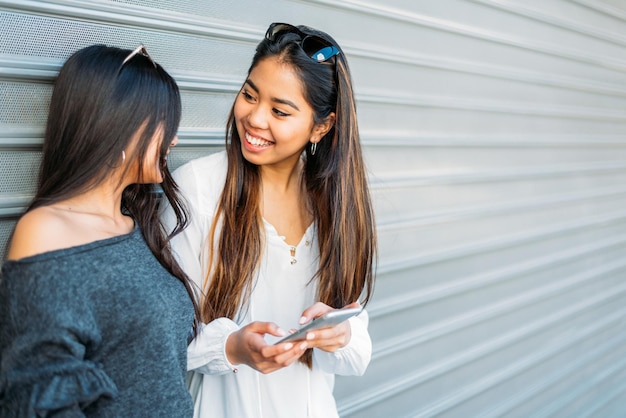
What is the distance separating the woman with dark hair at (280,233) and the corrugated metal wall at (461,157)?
0.27m

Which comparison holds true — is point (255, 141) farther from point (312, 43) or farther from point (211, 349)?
point (211, 349)

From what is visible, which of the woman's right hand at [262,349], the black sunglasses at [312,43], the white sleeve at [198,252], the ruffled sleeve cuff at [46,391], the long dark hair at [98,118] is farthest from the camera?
the black sunglasses at [312,43]

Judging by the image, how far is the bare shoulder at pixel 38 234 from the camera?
120 centimetres

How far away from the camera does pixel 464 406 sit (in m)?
3.46

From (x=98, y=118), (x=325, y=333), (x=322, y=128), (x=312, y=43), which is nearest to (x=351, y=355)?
(x=325, y=333)

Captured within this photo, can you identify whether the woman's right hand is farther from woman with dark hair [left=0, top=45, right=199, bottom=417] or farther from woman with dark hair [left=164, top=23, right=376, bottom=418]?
woman with dark hair [left=0, top=45, right=199, bottom=417]

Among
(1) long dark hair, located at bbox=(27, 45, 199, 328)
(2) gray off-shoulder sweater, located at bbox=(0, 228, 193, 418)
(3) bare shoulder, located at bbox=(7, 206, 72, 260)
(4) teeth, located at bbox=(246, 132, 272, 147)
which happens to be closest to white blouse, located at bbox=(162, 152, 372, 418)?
(4) teeth, located at bbox=(246, 132, 272, 147)

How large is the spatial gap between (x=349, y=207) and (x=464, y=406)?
1.90 m

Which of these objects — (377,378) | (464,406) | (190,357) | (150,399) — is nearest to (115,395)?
(150,399)

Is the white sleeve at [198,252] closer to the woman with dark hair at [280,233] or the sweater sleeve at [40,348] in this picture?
the woman with dark hair at [280,233]

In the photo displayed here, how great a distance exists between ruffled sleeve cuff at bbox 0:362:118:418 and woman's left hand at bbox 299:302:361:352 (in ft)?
1.86

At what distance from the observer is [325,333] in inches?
66.1

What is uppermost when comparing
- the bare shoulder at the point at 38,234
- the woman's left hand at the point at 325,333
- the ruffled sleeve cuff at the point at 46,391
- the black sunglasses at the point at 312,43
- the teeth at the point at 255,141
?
the black sunglasses at the point at 312,43

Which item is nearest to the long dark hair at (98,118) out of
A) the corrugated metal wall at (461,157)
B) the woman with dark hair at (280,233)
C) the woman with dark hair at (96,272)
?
the woman with dark hair at (96,272)
